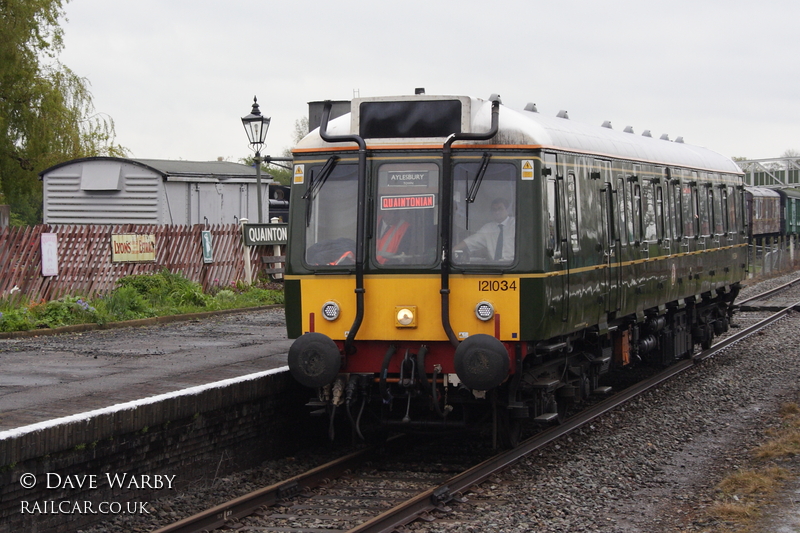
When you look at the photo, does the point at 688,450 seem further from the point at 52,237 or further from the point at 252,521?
the point at 52,237

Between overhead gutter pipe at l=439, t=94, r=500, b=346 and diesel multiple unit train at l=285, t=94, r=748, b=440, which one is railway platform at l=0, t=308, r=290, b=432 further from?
overhead gutter pipe at l=439, t=94, r=500, b=346

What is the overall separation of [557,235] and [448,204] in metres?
1.17

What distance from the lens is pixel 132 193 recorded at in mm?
24312

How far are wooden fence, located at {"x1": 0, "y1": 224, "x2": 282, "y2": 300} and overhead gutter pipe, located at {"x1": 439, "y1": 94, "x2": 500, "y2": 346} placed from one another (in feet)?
34.8

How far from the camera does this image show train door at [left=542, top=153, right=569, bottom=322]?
9250 mm

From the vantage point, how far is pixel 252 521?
7711 mm

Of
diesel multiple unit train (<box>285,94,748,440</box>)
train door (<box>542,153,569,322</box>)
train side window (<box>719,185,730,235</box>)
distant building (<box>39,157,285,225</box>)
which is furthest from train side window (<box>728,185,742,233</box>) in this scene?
distant building (<box>39,157,285,225</box>)

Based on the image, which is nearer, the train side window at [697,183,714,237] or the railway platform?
the railway platform

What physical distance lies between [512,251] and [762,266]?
32.5 metres

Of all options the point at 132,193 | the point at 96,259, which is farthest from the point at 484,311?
the point at 132,193

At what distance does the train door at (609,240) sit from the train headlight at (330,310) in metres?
3.20

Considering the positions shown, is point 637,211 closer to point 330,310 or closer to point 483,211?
point 483,211

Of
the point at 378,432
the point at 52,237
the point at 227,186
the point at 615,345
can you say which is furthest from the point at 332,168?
the point at 227,186

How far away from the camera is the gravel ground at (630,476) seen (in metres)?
7.71
